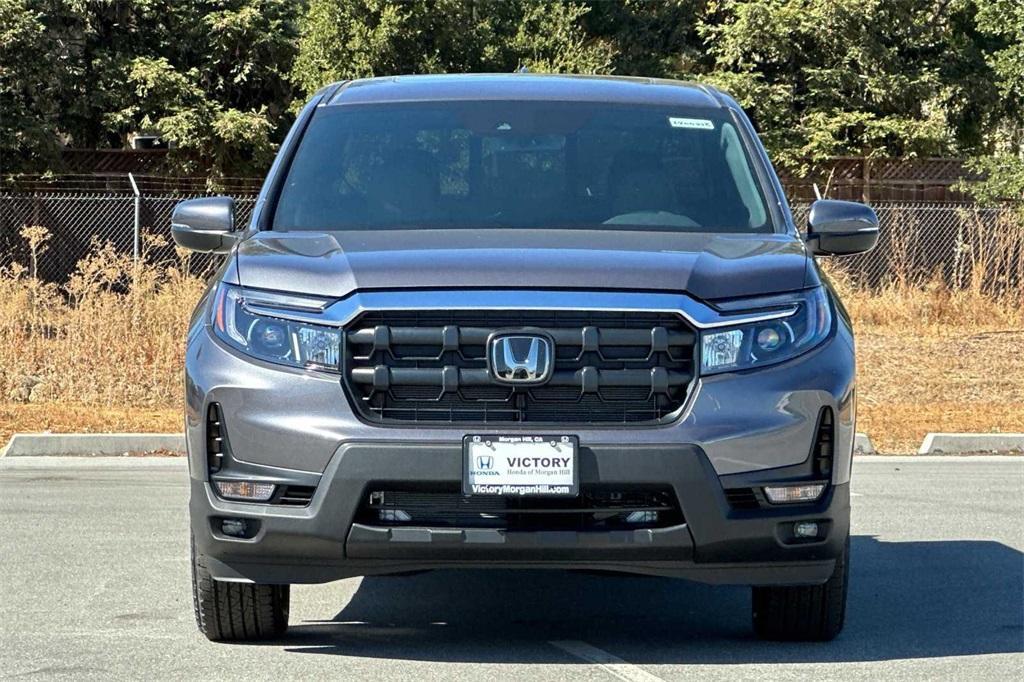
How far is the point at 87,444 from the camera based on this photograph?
12352 mm

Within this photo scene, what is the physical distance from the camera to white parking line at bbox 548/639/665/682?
18.1 feet

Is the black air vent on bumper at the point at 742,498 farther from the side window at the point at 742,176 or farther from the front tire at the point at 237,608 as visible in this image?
the front tire at the point at 237,608

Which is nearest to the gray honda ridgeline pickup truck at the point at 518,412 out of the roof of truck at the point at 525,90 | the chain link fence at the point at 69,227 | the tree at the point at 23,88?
the roof of truck at the point at 525,90

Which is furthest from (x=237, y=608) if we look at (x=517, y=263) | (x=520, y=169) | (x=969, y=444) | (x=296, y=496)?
(x=969, y=444)

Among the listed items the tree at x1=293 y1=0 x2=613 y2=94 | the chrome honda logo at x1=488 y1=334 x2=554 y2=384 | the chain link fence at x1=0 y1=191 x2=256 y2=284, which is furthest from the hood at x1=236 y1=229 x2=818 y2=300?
the tree at x1=293 y1=0 x2=613 y2=94

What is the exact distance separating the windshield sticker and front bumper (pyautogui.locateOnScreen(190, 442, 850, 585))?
1841 mm

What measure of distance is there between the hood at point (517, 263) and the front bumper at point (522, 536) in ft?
1.69

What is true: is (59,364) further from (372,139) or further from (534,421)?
(534,421)

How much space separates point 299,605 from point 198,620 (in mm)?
876

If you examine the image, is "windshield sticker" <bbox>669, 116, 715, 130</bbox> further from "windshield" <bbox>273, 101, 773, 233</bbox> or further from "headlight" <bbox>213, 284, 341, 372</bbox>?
"headlight" <bbox>213, 284, 341, 372</bbox>

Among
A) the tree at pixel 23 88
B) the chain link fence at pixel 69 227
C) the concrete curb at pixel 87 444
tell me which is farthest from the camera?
the tree at pixel 23 88

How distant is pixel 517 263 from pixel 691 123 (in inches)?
64.8

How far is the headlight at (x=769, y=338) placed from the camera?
533 cm

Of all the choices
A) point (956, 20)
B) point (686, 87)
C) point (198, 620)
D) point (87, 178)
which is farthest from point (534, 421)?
point (956, 20)
